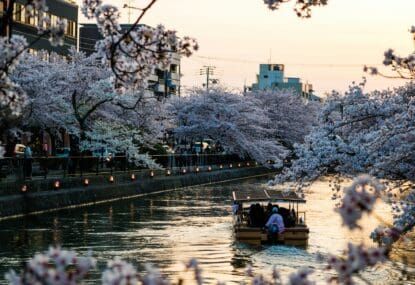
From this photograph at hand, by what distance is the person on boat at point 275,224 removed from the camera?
3002cm

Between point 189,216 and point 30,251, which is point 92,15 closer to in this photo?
point 30,251

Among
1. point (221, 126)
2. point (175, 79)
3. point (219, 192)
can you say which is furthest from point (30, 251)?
point (175, 79)

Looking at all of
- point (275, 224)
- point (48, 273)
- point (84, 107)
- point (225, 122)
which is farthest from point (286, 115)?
point (48, 273)

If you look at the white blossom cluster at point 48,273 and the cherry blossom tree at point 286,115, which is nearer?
the white blossom cluster at point 48,273

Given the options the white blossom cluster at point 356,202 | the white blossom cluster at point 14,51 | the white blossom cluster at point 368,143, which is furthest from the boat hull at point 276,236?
the white blossom cluster at point 356,202

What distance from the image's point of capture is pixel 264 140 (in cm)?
8444

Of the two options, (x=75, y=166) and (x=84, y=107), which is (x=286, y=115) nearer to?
(x=84, y=107)

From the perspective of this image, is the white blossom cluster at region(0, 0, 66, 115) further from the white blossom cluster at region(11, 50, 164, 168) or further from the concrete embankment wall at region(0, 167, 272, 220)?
the white blossom cluster at region(11, 50, 164, 168)

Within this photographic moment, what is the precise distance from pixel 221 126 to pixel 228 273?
55.2 m

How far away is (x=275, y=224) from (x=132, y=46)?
23009mm

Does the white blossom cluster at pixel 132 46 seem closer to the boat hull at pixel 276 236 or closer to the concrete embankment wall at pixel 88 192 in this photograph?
the boat hull at pixel 276 236

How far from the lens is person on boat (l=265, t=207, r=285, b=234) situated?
30.0 meters

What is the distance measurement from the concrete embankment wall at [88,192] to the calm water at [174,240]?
78cm

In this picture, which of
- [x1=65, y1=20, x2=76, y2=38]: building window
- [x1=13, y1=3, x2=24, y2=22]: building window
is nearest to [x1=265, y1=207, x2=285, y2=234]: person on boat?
[x1=13, y1=3, x2=24, y2=22]: building window
